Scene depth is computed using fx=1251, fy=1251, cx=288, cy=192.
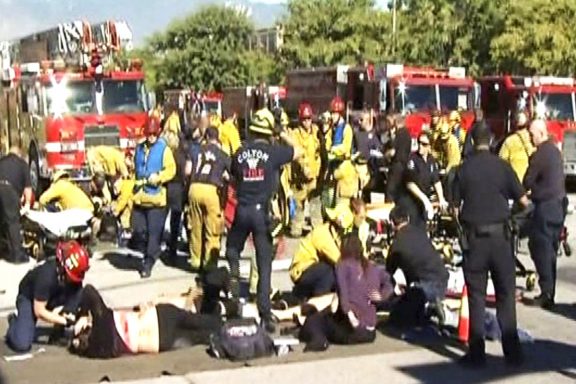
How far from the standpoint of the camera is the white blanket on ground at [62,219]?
14120mm

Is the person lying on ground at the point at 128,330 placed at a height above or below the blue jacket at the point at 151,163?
Answer: below

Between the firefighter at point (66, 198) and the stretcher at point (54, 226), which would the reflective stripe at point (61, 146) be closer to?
the stretcher at point (54, 226)

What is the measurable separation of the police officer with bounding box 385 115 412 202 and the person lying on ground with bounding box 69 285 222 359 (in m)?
4.33

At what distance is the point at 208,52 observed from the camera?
67.4 meters

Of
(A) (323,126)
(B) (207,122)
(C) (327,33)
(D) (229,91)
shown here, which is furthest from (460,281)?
(C) (327,33)

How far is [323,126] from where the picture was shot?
60.5ft

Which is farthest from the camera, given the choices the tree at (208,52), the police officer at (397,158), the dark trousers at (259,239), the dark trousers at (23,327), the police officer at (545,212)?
the tree at (208,52)

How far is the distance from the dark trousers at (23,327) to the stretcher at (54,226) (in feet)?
10.7

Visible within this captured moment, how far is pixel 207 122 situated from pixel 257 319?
540 centimetres

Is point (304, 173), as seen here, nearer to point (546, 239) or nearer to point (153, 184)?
point (153, 184)

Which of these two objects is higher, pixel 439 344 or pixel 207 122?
pixel 207 122

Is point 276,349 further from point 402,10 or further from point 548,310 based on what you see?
point 402,10

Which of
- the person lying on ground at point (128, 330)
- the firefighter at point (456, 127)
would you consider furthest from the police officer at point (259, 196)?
the firefighter at point (456, 127)

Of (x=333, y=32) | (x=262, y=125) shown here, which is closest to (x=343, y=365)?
(x=262, y=125)
